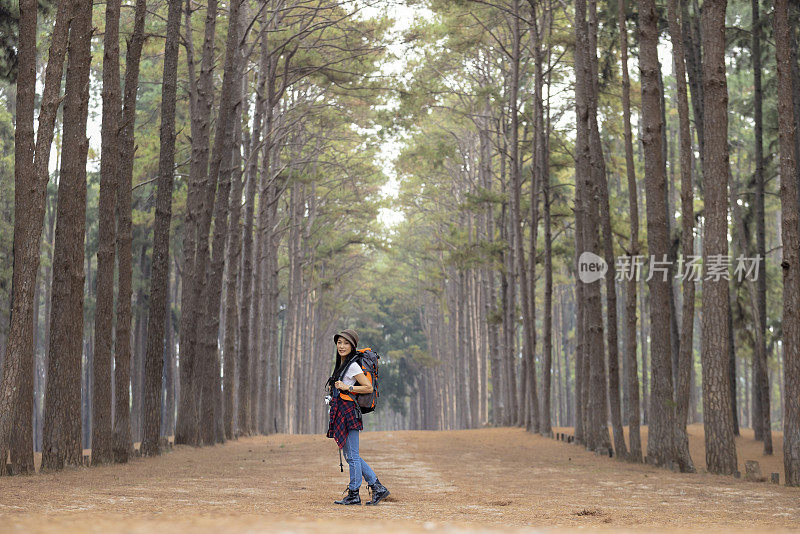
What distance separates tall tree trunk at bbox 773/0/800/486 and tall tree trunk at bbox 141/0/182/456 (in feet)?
31.7

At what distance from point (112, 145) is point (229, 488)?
19.6 ft

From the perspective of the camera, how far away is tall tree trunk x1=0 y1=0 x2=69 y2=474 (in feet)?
30.7

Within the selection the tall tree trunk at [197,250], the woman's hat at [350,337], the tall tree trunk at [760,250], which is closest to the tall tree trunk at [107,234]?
the tall tree trunk at [197,250]

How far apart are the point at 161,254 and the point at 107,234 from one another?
239 centimetres

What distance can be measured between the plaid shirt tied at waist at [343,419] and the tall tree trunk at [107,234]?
5813 millimetres

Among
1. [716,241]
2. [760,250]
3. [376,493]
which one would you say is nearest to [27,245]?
[376,493]

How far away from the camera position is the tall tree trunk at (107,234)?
1202cm

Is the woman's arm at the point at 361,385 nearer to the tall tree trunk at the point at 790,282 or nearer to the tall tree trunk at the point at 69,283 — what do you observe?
the tall tree trunk at the point at 69,283

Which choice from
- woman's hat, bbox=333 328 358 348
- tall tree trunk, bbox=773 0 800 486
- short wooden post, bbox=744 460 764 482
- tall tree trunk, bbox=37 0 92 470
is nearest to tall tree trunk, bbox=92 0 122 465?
tall tree trunk, bbox=37 0 92 470

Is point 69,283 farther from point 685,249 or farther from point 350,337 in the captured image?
point 685,249

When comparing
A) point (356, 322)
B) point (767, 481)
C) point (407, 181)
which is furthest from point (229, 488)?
point (356, 322)

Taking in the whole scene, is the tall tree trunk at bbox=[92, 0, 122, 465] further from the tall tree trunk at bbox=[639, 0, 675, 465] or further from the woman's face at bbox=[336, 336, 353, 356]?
the tall tree trunk at bbox=[639, 0, 675, 465]

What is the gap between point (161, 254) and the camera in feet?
48.6

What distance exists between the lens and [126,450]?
40.7 feet
